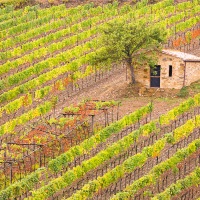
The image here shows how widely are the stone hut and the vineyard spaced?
3.73 meters

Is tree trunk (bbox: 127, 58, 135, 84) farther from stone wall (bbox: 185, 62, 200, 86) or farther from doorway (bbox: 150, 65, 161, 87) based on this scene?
stone wall (bbox: 185, 62, 200, 86)

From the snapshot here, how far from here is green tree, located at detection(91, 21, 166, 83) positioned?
2191 inches

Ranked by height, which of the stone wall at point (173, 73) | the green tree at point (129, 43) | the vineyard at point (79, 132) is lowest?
the vineyard at point (79, 132)

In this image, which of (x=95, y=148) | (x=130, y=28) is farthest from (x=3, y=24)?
(x=95, y=148)

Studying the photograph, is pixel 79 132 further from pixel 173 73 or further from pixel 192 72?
pixel 192 72

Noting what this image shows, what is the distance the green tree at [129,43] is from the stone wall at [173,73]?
39.2 inches

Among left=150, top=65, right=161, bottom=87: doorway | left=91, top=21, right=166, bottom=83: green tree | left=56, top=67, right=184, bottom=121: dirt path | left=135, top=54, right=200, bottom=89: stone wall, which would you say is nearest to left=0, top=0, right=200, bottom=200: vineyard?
left=56, top=67, right=184, bottom=121: dirt path

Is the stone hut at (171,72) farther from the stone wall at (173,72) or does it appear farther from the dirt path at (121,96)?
the dirt path at (121,96)

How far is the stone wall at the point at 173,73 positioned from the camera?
5731cm

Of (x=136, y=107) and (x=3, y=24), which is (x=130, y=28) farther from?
(x=3, y=24)

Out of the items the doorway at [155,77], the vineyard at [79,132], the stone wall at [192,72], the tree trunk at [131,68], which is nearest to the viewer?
the vineyard at [79,132]

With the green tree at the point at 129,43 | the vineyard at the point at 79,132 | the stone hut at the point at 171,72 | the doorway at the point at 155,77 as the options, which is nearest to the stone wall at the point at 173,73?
the stone hut at the point at 171,72

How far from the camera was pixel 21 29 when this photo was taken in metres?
72.3

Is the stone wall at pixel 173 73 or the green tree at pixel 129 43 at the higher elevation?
the green tree at pixel 129 43
